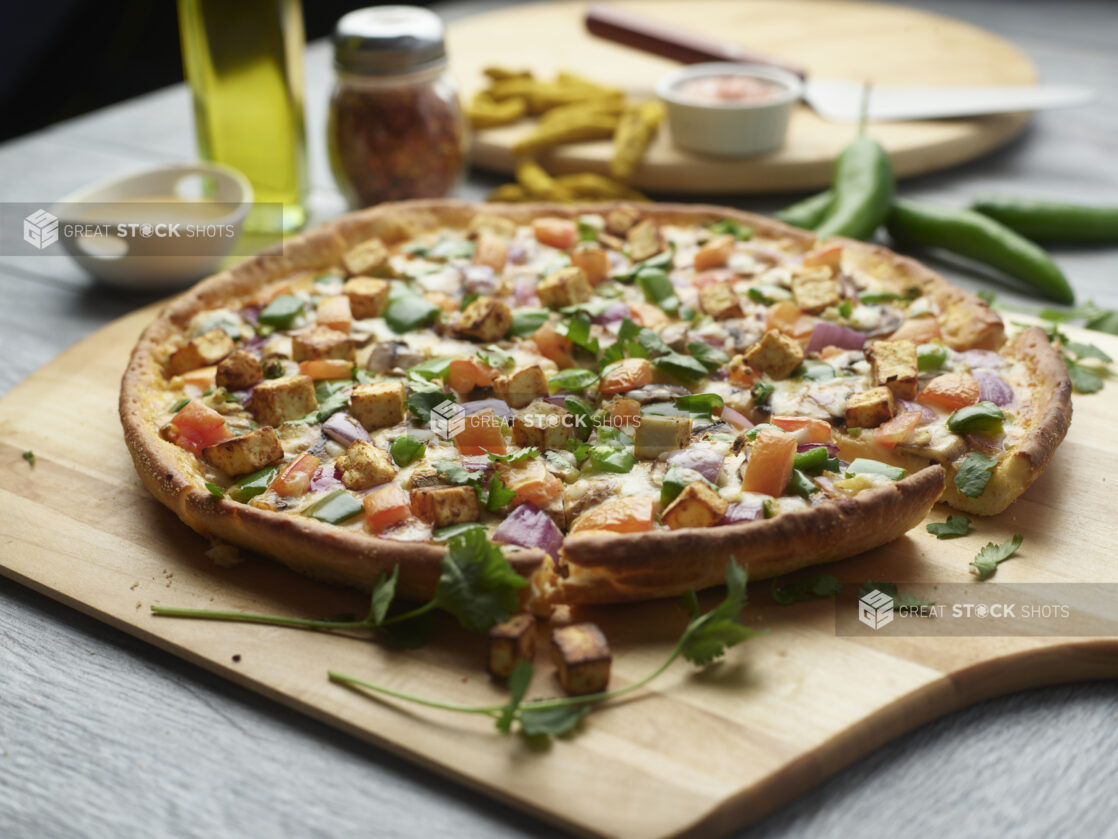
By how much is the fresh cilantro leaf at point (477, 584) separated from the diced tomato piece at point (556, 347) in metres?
1.39

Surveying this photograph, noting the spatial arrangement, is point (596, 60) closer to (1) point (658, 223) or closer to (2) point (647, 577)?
(1) point (658, 223)

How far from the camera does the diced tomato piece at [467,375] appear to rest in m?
3.83

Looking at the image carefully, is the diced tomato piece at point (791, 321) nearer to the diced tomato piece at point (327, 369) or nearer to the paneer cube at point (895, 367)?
the paneer cube at point (895, 367)

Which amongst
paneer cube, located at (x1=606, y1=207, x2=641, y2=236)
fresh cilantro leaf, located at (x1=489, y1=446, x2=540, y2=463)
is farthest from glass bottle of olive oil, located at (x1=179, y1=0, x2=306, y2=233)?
fresh cilantro leaf, located at (x1=489, y1=446, x2=540, y2=463)

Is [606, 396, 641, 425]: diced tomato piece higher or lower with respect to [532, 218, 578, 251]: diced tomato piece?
lower

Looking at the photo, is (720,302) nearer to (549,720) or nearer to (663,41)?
(549,720)

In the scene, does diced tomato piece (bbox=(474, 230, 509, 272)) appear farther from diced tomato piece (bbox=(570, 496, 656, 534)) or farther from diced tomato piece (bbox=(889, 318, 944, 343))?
diced tomato piece (bbox=(570, 496, 656, 534))

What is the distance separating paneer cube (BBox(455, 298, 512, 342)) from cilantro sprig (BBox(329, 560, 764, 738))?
5.41 feet

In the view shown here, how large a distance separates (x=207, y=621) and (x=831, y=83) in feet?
16.3

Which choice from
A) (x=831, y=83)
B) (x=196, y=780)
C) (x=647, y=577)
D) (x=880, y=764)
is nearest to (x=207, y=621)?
(x=196, y=780)

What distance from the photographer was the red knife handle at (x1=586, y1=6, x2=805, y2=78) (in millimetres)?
6422

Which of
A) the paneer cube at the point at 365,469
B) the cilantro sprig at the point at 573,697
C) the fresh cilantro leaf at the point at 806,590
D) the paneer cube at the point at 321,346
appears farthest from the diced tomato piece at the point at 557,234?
the cilantro sprig at the point at 573,697

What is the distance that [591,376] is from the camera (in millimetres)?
3848

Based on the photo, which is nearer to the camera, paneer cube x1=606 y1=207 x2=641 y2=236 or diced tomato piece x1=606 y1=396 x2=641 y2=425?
diced tomato piece x1=606 y1=396 x2=641 y2=425
